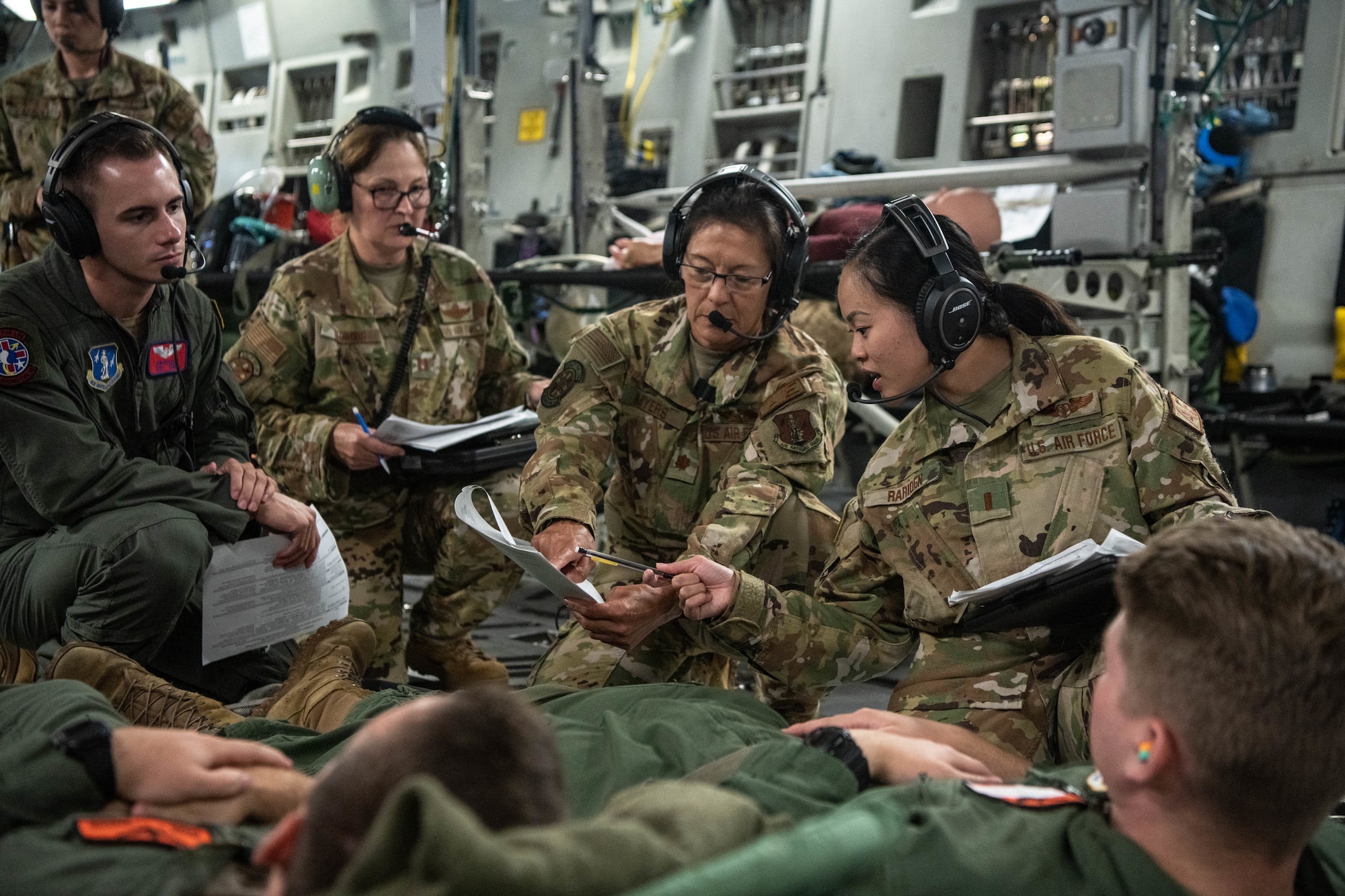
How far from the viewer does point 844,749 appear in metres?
1.40

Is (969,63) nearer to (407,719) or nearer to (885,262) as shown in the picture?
(885,262)

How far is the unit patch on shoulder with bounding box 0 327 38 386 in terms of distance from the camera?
2.21m

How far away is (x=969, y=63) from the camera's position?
18.1 ft

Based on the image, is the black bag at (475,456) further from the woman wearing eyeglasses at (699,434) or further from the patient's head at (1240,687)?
the patient's head at (1240,687)

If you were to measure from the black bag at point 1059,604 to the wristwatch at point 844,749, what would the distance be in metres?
0.39

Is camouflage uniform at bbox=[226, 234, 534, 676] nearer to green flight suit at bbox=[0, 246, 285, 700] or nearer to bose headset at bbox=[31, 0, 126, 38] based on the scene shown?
green flight suit at bbox=[0, 246, 285, 700]

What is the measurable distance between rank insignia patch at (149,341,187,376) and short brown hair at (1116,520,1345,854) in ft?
6.54

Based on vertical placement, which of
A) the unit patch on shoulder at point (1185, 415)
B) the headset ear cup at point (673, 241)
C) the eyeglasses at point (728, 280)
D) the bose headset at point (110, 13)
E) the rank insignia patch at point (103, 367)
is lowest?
the rank insignia patch at point (103, 367)

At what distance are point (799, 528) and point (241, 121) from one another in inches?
294

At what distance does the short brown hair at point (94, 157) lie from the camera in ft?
7.57

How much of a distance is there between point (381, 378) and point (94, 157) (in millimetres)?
953

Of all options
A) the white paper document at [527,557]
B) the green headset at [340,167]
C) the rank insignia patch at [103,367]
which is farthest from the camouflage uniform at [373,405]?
the white paper document at [527,557]

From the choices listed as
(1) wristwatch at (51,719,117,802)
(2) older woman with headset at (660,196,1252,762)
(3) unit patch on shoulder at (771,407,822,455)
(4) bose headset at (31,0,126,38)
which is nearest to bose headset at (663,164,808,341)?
(3) unit patch on shoulder at (771,407,822,455)

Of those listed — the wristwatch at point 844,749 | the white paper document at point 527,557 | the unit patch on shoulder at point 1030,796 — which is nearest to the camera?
the unit patch on shoulder at point 1030,796
